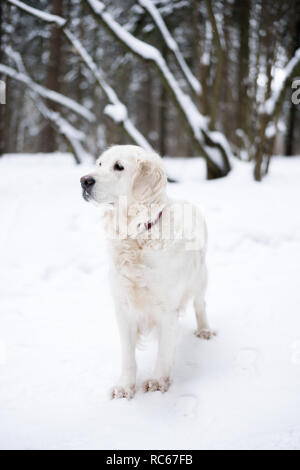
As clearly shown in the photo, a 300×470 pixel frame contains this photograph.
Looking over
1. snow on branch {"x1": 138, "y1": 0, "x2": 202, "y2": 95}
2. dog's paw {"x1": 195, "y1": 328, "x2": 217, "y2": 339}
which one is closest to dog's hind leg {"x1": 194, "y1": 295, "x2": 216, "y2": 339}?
dog's paw {"x1": 195, "y1": 328, "x2": 217, "y2": 339}

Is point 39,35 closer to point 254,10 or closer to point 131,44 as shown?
point 131,44

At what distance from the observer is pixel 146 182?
1.74 meters

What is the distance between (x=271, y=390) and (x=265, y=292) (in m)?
1.10

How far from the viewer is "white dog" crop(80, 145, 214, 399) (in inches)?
67.7

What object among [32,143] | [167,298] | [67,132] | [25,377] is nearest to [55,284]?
[25,377]

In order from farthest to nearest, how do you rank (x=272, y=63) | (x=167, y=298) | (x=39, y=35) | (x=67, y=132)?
1. (x=39, y=35)
2. (x=67, y=132)
3. (x=272, y=63)
4. (x=167, y=298)

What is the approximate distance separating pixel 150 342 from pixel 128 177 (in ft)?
4.31

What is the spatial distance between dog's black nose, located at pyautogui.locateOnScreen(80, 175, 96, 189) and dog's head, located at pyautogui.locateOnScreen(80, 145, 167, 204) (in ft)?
0.07

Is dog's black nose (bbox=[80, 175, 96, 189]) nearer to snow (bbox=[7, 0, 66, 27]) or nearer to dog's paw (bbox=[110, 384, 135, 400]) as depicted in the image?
dog's paw (bbox=[110, 384, 135, 400])

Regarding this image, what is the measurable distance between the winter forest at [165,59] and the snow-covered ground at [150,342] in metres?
1.32

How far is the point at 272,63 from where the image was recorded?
186 inches

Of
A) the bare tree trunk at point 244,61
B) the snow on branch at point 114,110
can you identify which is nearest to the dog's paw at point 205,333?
the snow on branch at point 114,110

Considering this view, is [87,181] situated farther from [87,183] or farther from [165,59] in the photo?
[165,59]

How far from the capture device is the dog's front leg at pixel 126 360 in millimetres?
1851
